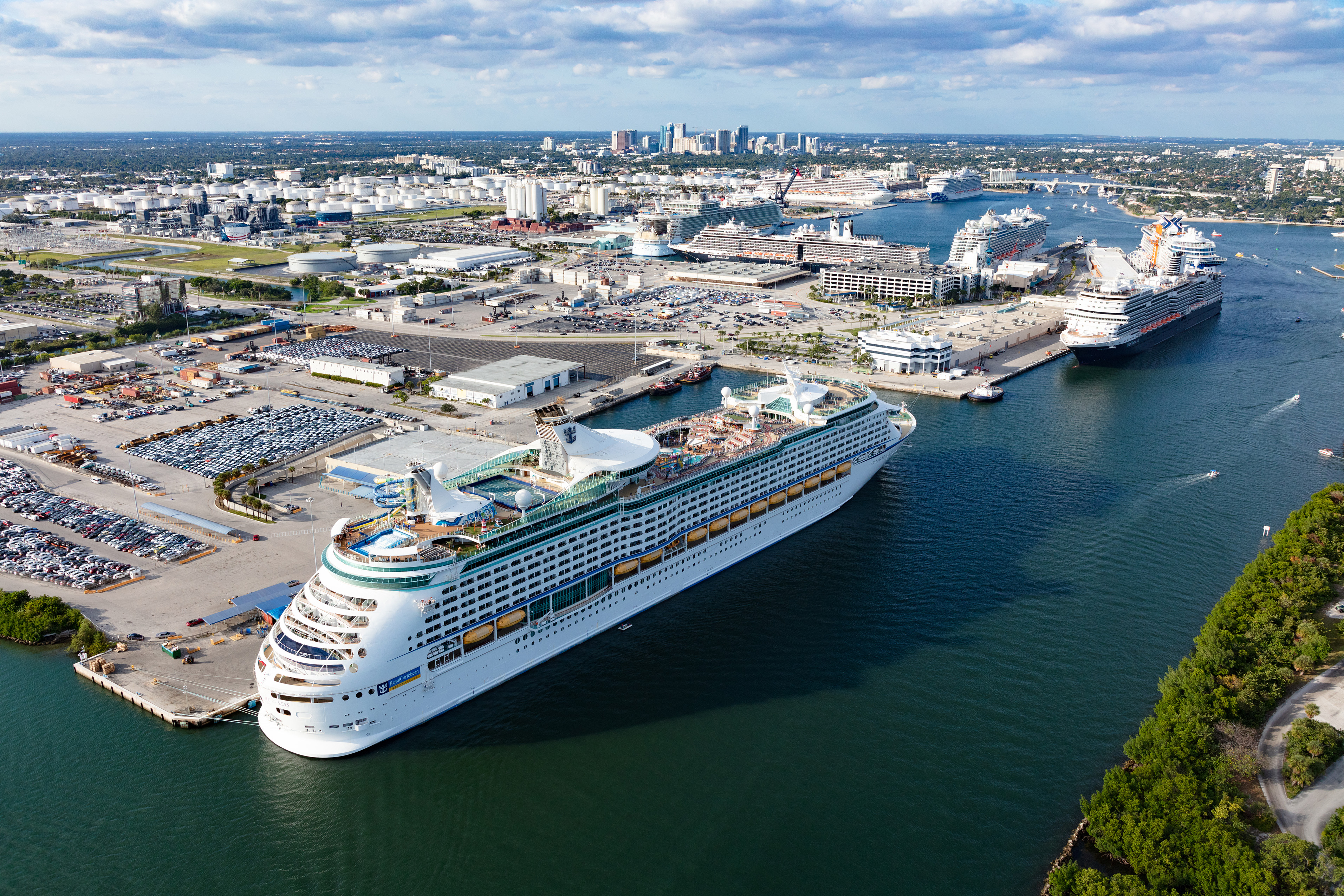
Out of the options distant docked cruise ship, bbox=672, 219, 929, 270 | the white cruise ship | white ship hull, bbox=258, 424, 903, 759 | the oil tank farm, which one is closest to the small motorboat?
the white cruise ship

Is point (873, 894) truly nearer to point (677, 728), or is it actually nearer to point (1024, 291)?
point (677, 728)

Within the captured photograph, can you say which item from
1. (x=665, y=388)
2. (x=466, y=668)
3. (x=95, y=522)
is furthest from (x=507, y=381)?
(x=466, y=668)

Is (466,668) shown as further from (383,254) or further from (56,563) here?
(383,254)

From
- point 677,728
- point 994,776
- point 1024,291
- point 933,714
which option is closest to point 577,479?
point 677,728

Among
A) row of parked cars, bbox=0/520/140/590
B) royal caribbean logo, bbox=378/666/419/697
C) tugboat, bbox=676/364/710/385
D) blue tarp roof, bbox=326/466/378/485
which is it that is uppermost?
tugboat, bbox=676/364/710/385

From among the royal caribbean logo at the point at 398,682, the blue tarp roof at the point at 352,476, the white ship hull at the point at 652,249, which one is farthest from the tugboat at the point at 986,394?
the white ship hull at the point at 652,249

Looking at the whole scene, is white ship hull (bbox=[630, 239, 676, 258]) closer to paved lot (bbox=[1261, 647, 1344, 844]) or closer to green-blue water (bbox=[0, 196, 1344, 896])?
green-blue water (bbox=[0, 196, 1344, 896])
